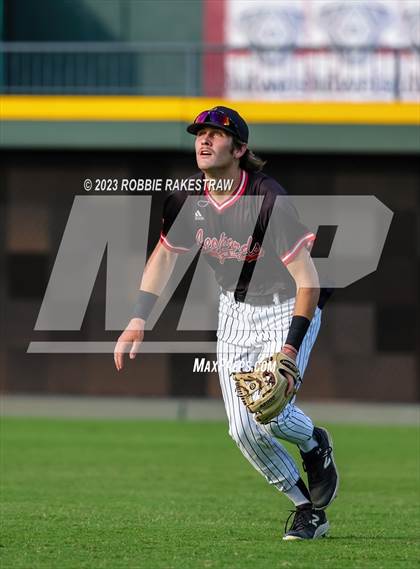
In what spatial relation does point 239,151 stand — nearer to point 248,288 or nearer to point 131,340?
point 248,288

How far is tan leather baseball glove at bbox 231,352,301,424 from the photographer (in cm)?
691

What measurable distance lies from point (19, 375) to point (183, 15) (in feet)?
20.5

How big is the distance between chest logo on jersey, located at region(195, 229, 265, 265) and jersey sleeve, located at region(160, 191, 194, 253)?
9 cm

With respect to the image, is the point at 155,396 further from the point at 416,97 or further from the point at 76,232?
the point at 416,97

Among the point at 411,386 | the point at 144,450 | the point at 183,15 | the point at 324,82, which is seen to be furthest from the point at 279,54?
the point at 144,450

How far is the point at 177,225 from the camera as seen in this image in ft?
24.4

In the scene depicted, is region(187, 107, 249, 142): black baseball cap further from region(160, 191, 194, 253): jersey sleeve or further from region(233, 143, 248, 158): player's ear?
region(160, 191, 194, 253): jersey sleeve

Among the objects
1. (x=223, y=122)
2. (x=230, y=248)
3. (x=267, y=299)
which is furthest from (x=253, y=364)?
(x=223, y=122)

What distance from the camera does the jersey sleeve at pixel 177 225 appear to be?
7.30 metres

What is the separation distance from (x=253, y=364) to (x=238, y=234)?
0.73m

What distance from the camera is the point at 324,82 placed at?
1955 centimetres

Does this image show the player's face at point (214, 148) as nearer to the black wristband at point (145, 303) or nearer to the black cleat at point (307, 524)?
the black wristband at point (145, 303)

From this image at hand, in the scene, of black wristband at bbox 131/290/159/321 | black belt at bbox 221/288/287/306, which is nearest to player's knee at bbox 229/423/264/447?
black belt at bbox 221/288/287/306

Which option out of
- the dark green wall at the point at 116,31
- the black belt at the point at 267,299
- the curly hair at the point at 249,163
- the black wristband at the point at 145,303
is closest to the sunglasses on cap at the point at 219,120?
the curly hair at the point at 249,163
